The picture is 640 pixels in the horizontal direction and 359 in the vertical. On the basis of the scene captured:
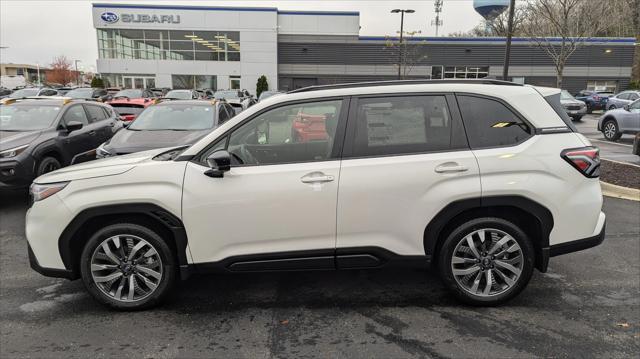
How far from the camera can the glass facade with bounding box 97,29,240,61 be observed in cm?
4409

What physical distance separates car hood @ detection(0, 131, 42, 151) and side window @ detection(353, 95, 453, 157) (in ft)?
19.6

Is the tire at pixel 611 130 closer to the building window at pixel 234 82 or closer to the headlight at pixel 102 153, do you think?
the headlight at pixel 102 153

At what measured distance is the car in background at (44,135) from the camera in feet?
22.4

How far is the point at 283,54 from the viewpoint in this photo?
149 feet

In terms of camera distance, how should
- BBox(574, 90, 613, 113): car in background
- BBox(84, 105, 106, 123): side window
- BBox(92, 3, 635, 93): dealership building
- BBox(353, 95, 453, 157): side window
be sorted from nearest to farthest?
1. BBox(353, 95, 453, 157): side window
2. BBox(84, 105, 106, 123): side window
3. BBox(574, 90, 613, 113): car in background
4. BBox(92, 3, 635, 93): dealership building

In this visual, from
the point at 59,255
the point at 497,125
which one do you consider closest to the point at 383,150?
the point at 497,125

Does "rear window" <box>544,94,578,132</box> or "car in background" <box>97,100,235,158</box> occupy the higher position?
"rear window" <box>544,94,578,132</box>

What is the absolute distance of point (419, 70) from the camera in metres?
44.8

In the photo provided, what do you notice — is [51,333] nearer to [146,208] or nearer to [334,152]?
[146,208]

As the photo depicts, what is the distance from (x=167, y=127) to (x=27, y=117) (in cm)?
246

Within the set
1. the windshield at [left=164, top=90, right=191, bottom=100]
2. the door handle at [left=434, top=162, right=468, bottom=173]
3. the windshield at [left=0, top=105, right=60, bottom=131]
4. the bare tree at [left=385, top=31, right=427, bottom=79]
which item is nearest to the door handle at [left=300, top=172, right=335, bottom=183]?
the door handle at [left=434, top=162, right=468, bottom=173]

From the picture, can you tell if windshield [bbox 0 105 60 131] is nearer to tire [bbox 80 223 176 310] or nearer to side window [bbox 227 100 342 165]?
tire [bbox 80 223 176 310]

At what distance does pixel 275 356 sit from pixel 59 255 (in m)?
1.96

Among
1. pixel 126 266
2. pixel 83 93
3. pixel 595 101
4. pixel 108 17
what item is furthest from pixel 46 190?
pixel 108 17
